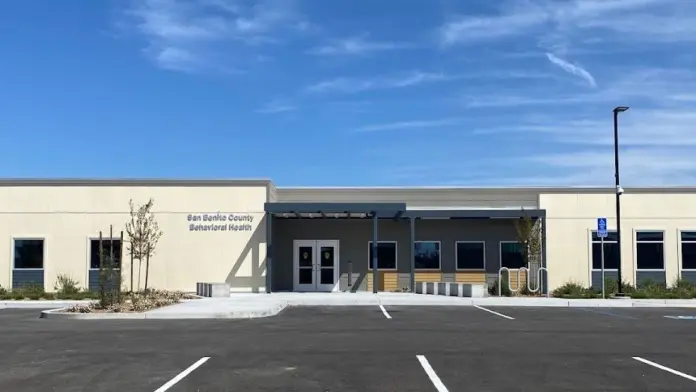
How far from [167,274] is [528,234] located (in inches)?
577

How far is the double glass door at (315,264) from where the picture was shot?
33031 mm

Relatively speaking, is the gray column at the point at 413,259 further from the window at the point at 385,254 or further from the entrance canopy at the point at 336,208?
the window at the point at 385,254

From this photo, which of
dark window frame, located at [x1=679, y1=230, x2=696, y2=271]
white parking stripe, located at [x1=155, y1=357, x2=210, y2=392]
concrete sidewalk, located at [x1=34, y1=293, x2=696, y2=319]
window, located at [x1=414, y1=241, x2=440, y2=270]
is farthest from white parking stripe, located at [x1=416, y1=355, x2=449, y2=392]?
dark window frame, located at [x1=679, y1=230, x2=696, y2=271]

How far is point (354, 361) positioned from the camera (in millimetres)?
11188

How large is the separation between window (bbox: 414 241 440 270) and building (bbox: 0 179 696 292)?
1.7 inches

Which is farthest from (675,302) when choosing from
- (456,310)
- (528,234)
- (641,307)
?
(456,310)

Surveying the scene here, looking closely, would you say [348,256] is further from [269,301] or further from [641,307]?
[641,307]

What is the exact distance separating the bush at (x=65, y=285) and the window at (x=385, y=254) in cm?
1214

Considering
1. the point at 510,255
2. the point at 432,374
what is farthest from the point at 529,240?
the point at 432,374

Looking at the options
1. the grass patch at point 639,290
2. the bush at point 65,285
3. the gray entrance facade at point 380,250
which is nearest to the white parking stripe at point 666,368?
the grass patch at point 639,290

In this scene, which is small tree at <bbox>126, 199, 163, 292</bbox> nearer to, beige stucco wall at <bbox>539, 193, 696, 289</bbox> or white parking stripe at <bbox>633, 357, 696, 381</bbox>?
beige stucco wall at <bbox>539, 193, 696, 289</bbox>

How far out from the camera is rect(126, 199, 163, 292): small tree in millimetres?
27375

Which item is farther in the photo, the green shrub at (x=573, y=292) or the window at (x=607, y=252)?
the window at (x=607, y=252)

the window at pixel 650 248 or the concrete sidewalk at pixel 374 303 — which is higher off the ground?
the window at pixel 650 248
